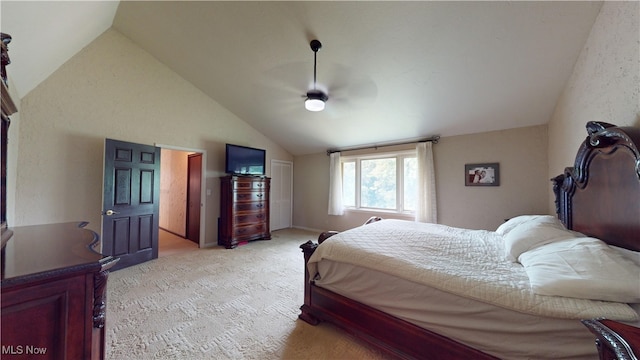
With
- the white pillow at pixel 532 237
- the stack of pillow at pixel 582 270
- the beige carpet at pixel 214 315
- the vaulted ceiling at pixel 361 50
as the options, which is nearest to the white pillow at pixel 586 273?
the stack of pillow at pixel 582 270

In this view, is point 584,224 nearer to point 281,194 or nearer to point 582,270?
point 582,270

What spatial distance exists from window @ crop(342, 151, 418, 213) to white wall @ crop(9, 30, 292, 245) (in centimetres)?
345

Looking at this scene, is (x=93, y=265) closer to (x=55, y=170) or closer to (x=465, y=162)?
(x=55, y=170)

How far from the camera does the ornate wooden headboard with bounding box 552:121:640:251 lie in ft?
4.41

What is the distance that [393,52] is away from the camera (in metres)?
2.68

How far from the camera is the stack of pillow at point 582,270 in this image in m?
1.04

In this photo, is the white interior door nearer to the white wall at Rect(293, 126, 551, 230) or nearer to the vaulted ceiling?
the vaulted ceiling

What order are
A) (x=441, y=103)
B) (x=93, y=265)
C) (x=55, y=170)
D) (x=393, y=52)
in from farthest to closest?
(x=441, y=103)
(x=55, y=170)
(x=393, y=52)
(x=93, y=265)

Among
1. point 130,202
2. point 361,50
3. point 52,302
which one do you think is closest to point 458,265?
point 52,302

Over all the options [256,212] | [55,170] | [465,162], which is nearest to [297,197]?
[256,212]

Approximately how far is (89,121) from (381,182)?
5.06 m

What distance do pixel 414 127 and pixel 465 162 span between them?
1.07 m

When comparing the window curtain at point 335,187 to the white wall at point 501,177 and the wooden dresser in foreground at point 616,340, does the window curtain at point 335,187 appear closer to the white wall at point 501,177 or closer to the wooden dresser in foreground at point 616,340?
the white wall at point 501,177

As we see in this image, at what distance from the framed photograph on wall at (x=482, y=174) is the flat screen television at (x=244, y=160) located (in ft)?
13.4
